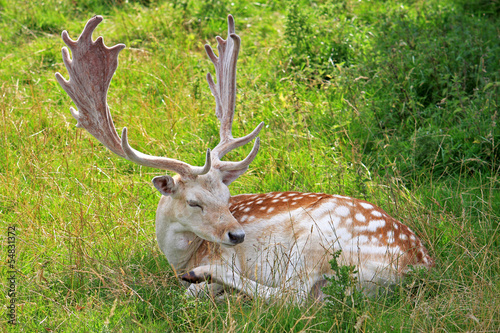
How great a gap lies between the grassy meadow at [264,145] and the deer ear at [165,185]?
0.58m

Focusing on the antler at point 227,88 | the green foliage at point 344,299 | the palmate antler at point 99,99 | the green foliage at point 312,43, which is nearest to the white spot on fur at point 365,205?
the green foliage at point 344,299

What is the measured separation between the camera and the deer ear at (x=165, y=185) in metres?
3.74

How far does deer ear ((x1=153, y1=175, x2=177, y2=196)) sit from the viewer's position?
3740mm

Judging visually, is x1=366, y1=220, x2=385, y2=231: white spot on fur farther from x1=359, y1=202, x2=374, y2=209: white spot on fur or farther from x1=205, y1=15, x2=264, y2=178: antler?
x1=205, y1=15, x2=264, y2=178: antler

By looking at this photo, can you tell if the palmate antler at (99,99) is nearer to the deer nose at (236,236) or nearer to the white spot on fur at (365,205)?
the deer nose at (236,236)

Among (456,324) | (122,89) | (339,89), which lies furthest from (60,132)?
(456,324)

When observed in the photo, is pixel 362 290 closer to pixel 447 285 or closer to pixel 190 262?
pixel 447 285

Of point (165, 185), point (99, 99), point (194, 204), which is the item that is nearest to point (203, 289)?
point (194, 204)

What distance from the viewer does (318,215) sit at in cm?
392

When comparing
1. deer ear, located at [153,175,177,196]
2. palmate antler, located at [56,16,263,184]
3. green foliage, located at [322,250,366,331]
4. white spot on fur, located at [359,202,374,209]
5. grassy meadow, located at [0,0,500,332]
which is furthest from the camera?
white spot on fur, located at [359,202,374,209]

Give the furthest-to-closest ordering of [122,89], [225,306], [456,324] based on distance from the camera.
Answer: 1. [122,89]
2. [225,306]
3. [456,324]

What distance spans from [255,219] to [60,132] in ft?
9.02

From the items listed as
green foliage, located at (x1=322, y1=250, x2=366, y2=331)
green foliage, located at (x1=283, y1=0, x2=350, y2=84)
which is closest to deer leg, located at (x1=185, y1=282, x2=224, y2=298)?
green foliage, located at (x1=322, y1=250, x2=366, y2=331)

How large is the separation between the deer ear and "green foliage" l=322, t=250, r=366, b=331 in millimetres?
1151
